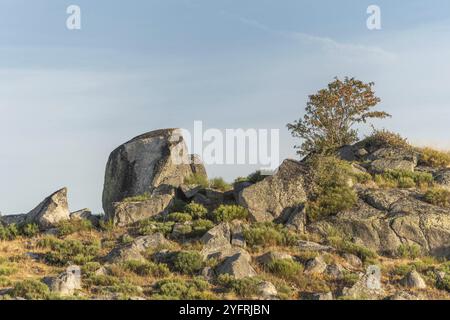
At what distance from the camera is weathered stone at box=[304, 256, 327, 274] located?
1068 inches

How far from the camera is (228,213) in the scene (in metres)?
33.3

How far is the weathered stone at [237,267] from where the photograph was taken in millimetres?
26047

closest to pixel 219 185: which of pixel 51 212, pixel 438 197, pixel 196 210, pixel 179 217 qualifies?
pixel 196 210

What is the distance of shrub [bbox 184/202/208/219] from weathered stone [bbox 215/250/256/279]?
6987 mm

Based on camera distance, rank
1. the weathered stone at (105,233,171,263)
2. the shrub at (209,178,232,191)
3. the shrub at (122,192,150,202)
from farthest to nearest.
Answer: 1. the shrub at (209,178,232,191)
2. the shrub at (122,192,150,202)
3. the weathered stone at (105,233,171,263)

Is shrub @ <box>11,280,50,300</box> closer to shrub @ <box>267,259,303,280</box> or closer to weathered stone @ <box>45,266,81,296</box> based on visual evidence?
weathered stone @ <box>45,266,81,296</box>

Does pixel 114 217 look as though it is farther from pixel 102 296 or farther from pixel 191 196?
pixel 102 296

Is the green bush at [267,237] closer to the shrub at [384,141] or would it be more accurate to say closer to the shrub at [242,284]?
the shrub at [242,284]

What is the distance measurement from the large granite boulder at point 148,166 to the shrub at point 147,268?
33.0ft

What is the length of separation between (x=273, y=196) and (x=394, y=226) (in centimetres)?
628

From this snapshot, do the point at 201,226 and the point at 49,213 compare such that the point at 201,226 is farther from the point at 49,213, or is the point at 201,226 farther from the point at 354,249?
the point at 49,213

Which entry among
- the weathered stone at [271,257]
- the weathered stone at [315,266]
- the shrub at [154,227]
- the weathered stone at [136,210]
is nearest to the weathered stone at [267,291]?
the weathered stone at [315,266]

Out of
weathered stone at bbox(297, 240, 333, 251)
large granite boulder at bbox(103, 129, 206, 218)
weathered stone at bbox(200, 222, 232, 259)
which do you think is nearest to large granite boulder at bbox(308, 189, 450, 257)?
weathered stone at bbox(297, 240, 333, 251)

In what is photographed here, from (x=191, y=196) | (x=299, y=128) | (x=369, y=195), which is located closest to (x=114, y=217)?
(x=191, y=196)
